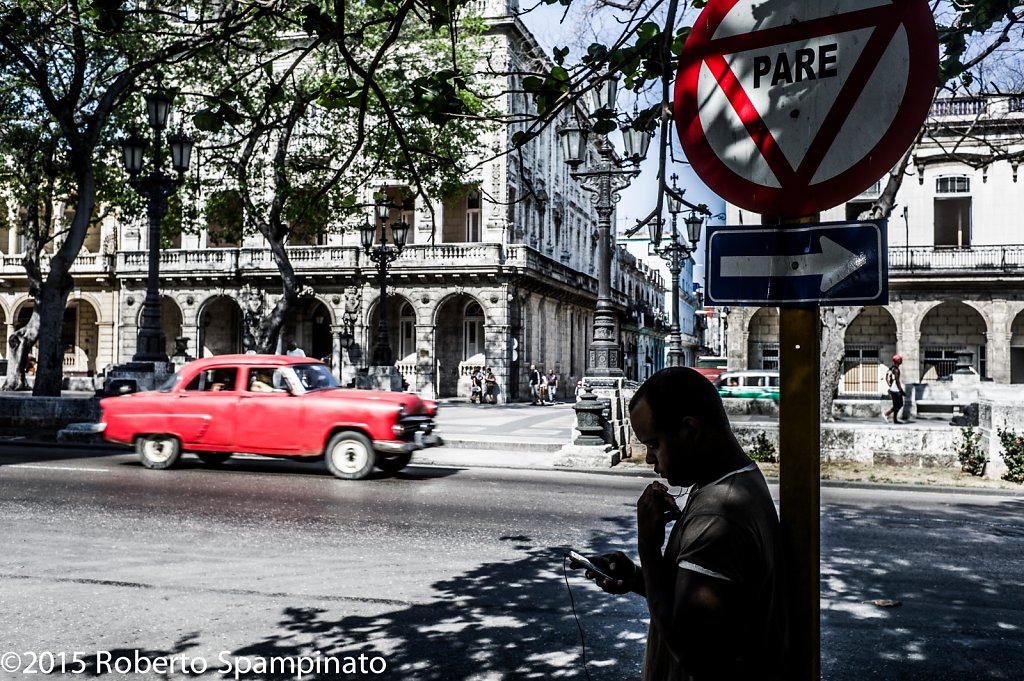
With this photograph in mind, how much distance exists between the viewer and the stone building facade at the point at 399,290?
35188 millimetres

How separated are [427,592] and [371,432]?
5.80 metres

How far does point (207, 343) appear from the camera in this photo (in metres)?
39.8

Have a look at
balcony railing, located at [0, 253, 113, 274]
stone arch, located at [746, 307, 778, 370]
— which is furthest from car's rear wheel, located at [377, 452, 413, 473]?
balcony railing, located at [0, 253, 113, 274]

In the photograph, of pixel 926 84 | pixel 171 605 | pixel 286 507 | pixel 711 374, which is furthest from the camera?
pixel 711 374

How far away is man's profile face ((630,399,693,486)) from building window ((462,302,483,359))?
35.3 meters

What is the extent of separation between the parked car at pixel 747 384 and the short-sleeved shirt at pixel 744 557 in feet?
79.3

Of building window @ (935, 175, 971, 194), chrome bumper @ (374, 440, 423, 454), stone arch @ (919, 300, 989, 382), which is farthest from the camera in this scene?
stone arch @ (919, 300, 989, 382)

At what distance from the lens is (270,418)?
38.0 feet

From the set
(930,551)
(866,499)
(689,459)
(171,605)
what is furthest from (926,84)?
(866,499)

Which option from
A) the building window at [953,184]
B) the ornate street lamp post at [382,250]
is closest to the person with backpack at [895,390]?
the ornate street lamp post at [382,250]

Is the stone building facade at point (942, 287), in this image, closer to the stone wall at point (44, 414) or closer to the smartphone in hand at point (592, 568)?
the stone wall at point (44, 414)

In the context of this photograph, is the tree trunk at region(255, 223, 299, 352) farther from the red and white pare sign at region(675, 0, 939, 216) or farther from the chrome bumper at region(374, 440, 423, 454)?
the red and white pare sign at region(675, 0, 939, 216)

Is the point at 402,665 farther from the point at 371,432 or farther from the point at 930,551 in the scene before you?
the point at 371,432

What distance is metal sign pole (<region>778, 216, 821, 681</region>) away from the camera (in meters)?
1.81
